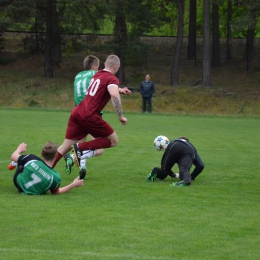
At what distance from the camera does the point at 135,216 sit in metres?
7.00

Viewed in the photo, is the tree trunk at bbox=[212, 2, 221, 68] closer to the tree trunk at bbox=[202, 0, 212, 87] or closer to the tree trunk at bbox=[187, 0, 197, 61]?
the tree trunk at bbox=[187, 0, 197, 61]

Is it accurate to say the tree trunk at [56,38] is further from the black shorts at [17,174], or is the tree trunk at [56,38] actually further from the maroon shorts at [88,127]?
the black shorts at [17,174]

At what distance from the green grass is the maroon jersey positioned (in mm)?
1151

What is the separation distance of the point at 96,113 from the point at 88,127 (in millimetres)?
241

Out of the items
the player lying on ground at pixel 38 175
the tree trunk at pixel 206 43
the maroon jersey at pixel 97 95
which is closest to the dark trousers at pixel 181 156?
the maroon jersey at pixel 97 95

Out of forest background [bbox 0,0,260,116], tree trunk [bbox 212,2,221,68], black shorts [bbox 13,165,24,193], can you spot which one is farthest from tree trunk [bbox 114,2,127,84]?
black shorts [bbox 13,165,24,193]

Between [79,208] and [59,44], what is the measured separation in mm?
38580

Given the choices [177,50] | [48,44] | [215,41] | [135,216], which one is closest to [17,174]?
[135,216]

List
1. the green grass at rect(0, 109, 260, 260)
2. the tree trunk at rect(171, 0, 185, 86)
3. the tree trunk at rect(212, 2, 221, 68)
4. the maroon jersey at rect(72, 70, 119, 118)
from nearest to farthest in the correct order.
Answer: the green grass at rect(0, 109, 260, 260) → the maroon jersey at rect(72, 70, 119, 118) → the tree trunk at rect(171, 0, 185, 86) → the tree trunk at rect(212, 2, 221, 68)

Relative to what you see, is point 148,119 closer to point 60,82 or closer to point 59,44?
point 60,82

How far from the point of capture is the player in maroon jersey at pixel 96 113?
8.95 m

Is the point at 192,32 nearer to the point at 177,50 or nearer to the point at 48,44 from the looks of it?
the point at 177,50

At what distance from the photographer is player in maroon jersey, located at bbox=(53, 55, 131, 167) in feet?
A: 29.3

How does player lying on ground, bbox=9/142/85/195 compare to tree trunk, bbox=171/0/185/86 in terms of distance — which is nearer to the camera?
player lying on ground, bbox=9/142/85/195
